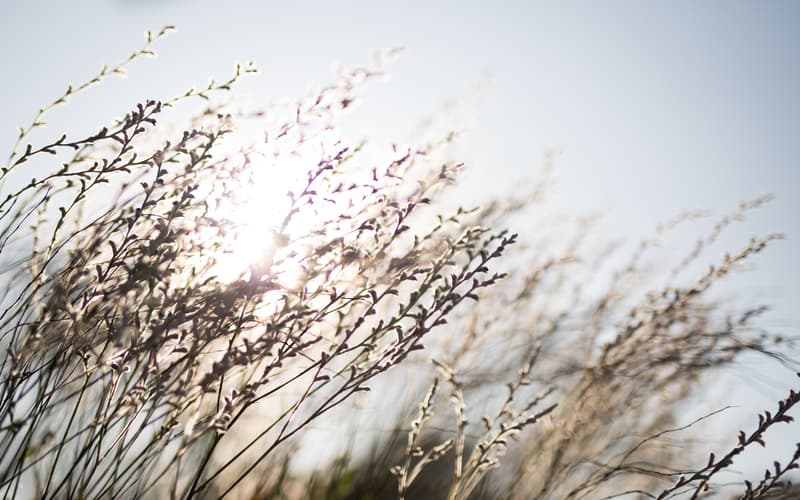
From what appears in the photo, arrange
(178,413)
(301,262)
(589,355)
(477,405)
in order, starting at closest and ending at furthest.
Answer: (178,413) < (301,262) < (589,355) < (477,405)

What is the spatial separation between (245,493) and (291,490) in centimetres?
21

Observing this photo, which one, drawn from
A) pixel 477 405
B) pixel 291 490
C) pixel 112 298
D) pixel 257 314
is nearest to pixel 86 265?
pixel 112 298

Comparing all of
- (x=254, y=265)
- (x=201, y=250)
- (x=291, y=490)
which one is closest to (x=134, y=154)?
(x=201, y=250)

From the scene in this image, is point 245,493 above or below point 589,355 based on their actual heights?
above

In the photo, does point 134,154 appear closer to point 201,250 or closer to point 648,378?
point 201,250

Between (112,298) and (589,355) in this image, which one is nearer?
(112,298)

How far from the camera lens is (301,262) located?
1.24 m

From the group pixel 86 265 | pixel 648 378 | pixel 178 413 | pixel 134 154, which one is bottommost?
pixel 648 378

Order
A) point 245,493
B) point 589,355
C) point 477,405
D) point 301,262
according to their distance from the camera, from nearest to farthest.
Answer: point 301,262
point 245,493
point 589,355
point 477,405

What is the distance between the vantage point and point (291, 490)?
2365 millimetres

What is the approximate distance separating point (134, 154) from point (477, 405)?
6.25 feet

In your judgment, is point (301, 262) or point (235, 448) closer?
point (301, 262)

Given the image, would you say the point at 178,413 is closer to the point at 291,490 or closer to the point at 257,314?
the point at 257,314

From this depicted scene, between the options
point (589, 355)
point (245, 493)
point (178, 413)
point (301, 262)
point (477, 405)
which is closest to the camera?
point (178, 413)
